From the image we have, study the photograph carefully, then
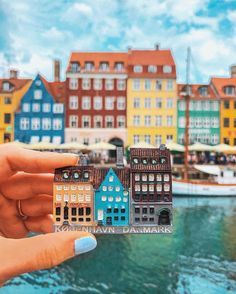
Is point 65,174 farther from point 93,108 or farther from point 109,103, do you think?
point 109,103

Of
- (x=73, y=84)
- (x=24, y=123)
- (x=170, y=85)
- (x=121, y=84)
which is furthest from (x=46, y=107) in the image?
(x=170, y=85)

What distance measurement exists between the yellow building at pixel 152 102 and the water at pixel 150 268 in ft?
66.6

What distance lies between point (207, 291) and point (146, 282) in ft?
6.04

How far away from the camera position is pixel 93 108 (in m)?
37.4

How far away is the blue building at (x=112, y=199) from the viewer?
451 centimetres

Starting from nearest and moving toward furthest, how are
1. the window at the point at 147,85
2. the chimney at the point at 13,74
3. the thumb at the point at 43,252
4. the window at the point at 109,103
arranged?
the thumb at the point at 43,252, the window at the point at 109,103, the window at the point at 147,85, the chimney at the point at 13,74

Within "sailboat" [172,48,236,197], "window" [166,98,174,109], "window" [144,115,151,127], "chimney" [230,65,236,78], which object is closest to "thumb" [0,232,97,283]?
"sailboat" [172,48,236,197]

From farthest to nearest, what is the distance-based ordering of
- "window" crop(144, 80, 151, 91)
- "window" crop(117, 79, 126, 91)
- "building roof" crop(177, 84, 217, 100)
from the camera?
"building roof" crop(177, 84, 217, 100) → "window" crop(144, 80, 151, 91) → "window" crop(117, 79, 126, 91)

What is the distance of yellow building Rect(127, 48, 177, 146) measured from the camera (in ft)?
124

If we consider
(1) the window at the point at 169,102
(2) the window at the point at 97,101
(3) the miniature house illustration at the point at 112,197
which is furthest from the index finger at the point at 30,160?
(1) the window at the point at 169,102

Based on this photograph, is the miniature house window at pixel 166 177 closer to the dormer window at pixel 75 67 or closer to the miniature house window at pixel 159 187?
the miniature house window at pixel 159 187

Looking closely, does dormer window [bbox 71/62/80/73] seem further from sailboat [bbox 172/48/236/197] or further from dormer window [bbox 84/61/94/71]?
sailboat [bbox 172/48/236/197]

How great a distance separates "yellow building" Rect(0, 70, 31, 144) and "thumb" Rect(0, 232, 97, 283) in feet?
115

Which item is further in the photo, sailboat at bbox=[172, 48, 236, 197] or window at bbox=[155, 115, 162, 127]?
window at bbox=[155, 115, 162, 127]
